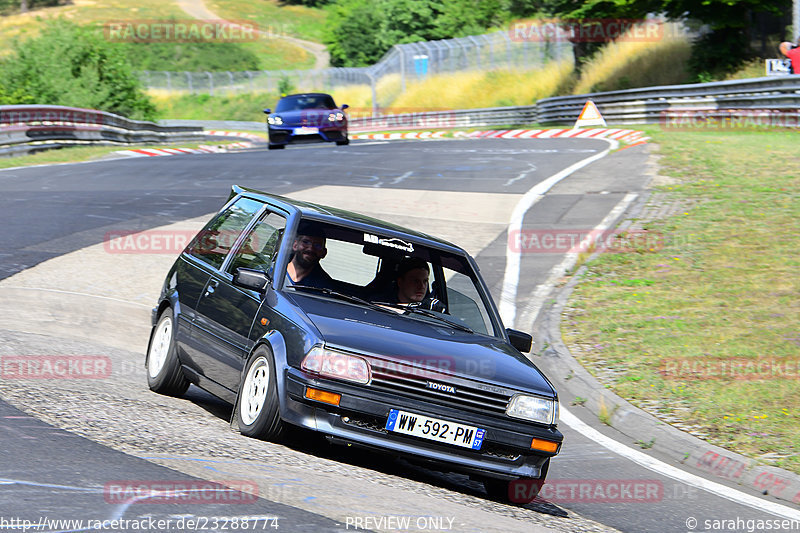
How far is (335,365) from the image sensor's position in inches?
230

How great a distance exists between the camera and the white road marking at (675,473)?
6703mm

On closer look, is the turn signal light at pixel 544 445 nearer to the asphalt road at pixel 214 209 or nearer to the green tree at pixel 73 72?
the asphalt road at pixel 214 209

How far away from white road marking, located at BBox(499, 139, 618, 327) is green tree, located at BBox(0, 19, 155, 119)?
22.6 metres

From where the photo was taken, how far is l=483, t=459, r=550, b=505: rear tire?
6.23m

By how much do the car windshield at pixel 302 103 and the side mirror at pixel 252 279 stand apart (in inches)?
973

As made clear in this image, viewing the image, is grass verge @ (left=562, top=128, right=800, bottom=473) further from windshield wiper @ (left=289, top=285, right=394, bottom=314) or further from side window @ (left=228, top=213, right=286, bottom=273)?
side window @ (left=228, top=213, right=286, bottom=273)

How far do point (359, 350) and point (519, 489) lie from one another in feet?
4.34

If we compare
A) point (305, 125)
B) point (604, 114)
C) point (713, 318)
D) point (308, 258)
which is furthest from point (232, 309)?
point (604, 114)

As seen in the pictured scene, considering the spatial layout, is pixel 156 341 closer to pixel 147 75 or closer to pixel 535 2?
pixel 535 2

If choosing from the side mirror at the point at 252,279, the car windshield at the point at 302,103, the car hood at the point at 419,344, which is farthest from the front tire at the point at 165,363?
the car windshield at the point at 302,103

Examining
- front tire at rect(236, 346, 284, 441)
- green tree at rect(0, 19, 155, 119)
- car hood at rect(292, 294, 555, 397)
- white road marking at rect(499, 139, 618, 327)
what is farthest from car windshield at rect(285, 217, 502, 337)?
green tree at rect(0, 19, 155, 119)

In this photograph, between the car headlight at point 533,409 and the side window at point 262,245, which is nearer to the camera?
the car headlight at point 533,409

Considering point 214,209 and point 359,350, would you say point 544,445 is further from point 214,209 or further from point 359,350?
point 214,209

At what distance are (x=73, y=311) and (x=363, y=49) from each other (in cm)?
8631
